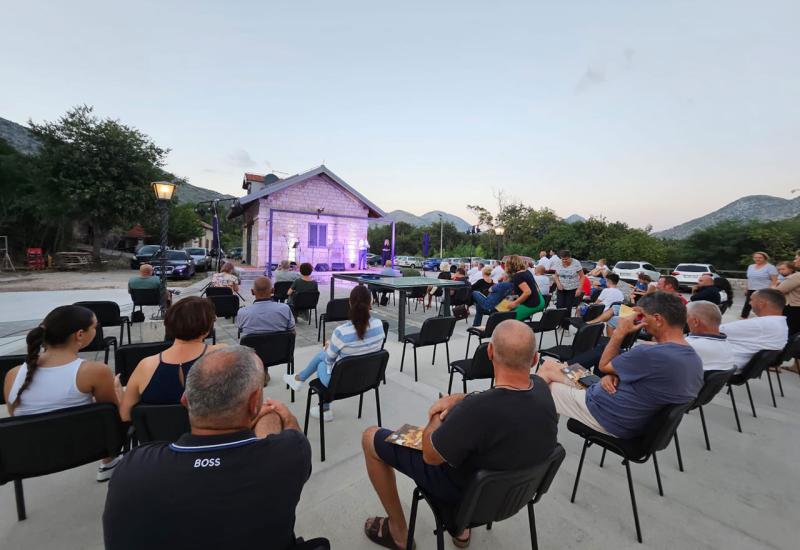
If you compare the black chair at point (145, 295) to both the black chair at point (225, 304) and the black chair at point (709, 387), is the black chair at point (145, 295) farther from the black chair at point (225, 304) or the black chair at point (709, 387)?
the black chair at point (709, 387)

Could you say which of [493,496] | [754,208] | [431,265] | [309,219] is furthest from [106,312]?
[754,208]

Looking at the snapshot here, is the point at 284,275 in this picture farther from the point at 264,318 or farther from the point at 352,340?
the point at 352,340

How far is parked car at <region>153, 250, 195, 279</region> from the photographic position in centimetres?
1512

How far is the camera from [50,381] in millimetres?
1907

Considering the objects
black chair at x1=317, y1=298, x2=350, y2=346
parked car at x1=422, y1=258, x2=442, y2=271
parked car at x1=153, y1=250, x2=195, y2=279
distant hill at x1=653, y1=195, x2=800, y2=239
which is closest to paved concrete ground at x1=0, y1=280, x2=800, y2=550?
black chair at x1=317, y1=298, x2=350, y2=346

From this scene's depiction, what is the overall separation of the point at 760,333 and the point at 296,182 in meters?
17.1

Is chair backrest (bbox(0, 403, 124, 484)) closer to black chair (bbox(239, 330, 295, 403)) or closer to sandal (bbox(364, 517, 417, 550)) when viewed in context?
black chair (bbox(239, 330, 295, 403))

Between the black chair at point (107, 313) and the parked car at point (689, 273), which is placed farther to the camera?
the parked car at point (689, 273)

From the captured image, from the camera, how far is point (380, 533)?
1.87 m

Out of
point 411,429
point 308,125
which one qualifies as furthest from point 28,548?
point 308,125

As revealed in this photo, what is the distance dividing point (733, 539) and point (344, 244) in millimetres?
18070

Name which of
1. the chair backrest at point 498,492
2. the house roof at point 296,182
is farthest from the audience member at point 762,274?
the house roof at point 296,182

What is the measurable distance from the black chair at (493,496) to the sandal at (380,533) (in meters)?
0.47

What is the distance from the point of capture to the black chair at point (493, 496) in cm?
135
